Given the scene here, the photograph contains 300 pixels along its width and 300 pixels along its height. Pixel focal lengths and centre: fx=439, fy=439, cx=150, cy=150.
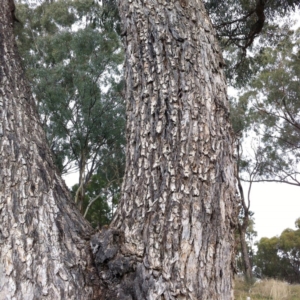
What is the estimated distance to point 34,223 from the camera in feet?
4.79

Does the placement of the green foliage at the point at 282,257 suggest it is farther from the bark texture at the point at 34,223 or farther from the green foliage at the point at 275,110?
the bark texture at the point at 34,223

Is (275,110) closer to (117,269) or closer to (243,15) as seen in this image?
(243,15)

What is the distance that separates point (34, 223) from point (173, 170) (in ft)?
1.63

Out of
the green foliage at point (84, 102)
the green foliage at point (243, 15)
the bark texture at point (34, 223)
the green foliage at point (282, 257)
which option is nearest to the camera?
the bark texture at point (34, 223)

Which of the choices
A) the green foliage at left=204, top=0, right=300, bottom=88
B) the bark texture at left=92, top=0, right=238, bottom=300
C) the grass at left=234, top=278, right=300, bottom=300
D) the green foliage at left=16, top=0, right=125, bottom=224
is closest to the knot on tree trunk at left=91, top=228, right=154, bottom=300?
the bark texture at left=92, top=0, right=238, bottom=300

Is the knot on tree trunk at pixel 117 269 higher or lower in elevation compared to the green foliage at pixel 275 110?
lower

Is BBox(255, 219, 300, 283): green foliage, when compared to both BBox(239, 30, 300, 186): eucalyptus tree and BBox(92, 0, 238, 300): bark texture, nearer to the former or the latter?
BBox(239, 30, 300, 186): eucalyptus tree

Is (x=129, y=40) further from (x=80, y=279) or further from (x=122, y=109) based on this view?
(x=122, y=109)

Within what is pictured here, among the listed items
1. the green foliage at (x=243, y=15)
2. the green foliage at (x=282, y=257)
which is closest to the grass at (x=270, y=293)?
the green foliage at (x=243, y=15)

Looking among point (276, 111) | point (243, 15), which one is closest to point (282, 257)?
point (276, 111)

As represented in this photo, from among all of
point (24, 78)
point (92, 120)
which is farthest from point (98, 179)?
point (24, 78)

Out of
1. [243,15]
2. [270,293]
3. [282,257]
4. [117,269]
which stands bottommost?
[270,293]

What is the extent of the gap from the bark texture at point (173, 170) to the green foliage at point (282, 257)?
1636 centimetres

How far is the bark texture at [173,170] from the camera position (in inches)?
54.6
